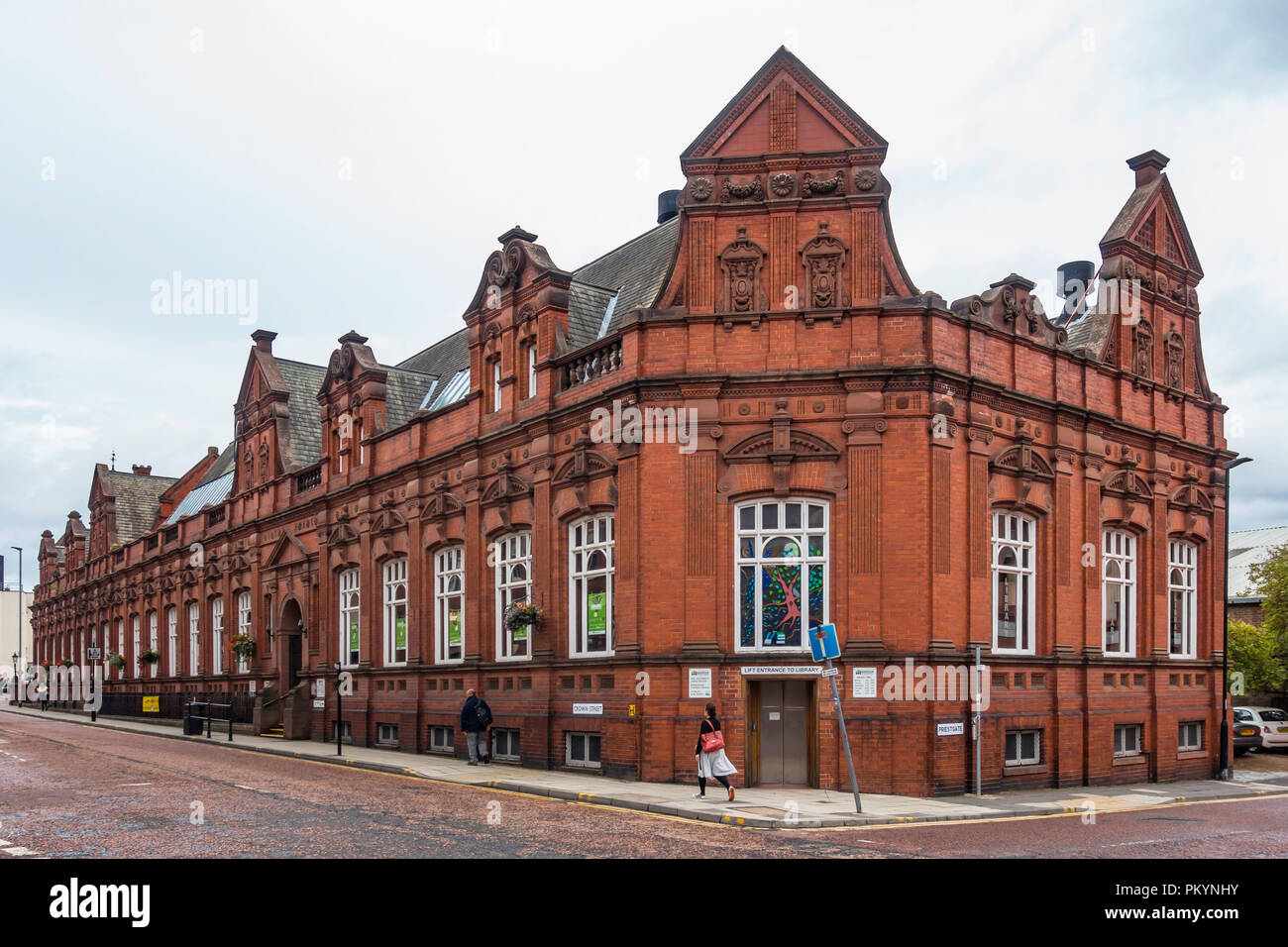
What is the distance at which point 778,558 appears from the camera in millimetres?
22609

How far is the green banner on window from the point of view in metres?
Answer: 24.8

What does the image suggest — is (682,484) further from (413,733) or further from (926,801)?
(413,733)

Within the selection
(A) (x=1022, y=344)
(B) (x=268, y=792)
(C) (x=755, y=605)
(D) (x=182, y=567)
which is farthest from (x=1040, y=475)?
(D) (x=182, y=567)

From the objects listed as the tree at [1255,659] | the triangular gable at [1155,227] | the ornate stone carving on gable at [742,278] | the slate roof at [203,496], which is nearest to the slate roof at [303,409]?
the slate roof at [203,496]

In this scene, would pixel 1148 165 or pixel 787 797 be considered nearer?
pixel 787 797

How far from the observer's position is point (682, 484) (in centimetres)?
2283

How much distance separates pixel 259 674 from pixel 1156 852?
109 feet

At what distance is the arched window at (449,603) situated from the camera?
3017cm

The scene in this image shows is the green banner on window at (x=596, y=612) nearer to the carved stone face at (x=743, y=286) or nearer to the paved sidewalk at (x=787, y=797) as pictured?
the paved sidewalk at (x=787, y=797)

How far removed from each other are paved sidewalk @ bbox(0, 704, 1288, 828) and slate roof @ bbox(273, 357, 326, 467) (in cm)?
1585

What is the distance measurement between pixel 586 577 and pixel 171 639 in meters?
33.3

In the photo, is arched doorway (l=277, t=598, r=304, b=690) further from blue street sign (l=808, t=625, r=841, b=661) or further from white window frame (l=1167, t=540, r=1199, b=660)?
white window frame (l=1167, t=540, r=1199, b=660)

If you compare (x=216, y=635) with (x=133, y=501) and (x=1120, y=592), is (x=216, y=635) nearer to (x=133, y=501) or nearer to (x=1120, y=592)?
(x=133, y=501)

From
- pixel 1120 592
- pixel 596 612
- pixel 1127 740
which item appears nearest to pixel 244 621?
pixel 596 612
